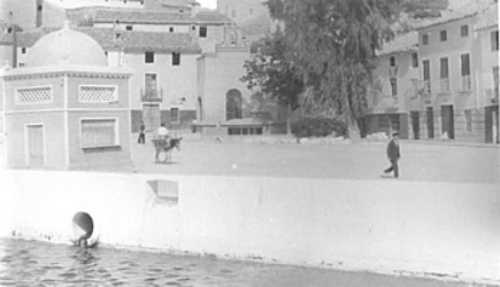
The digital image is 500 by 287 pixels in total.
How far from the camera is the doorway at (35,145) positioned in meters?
5.41

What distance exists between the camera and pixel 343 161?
447cm

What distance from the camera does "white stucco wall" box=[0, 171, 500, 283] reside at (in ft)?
10.9

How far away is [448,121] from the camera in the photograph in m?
4.25

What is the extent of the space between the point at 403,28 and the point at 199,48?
1528 millimetres

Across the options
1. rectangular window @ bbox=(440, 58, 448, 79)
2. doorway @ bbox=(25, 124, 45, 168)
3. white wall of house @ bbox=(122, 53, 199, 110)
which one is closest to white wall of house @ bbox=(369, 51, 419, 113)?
rectangular window @ bbox=(440, 58, 448, 79)

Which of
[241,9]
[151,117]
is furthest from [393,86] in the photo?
[151,117]

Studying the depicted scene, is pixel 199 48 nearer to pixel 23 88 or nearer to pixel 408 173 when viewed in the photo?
pixel 23 88

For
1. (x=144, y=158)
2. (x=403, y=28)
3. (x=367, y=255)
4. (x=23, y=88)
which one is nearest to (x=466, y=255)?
(x=367, y=255)

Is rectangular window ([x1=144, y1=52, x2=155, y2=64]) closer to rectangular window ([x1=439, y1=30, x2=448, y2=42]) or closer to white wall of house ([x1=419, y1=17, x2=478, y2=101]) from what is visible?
white wall of house ([x1=419, y1=17, x2=478, y2=101])

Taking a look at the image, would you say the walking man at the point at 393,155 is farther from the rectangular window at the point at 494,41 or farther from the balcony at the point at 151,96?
the balcony at the point at 151,96

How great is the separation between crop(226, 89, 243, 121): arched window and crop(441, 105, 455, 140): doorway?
4.54ft

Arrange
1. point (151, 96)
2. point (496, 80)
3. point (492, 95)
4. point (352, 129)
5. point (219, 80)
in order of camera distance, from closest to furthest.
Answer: point (496, 80) → point (492, 95) → point (352, 129) → point (219, 80) → point (151, 96)

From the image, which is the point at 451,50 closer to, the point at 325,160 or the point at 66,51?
the point at 325,160

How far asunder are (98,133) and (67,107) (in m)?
0.30
